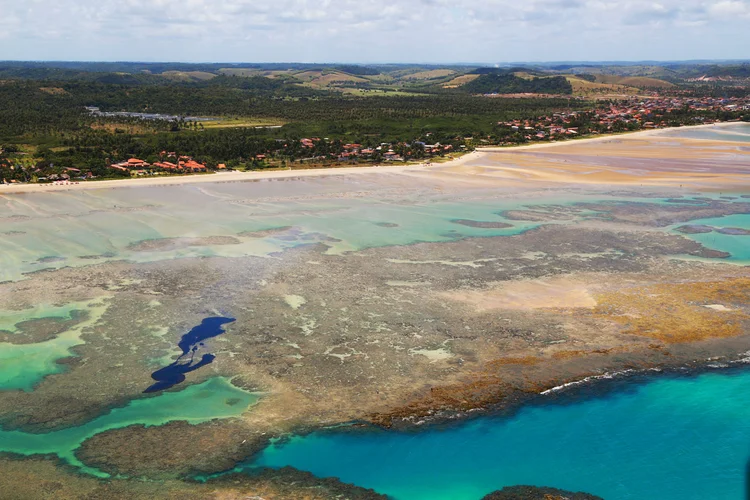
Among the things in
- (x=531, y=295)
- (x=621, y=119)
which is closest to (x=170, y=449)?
(x=531, y=295)

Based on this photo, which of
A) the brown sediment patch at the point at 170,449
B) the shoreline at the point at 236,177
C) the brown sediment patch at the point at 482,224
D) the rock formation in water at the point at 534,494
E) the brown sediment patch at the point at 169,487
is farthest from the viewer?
the shoreline at the point at 236,177

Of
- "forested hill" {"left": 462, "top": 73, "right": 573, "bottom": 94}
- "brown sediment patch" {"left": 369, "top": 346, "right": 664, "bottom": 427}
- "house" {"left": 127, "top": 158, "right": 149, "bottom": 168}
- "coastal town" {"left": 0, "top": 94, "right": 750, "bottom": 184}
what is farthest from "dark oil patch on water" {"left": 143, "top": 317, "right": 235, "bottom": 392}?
"forested hill" {"left": 462, "top": 73, "right": 573, "bottom": 94}

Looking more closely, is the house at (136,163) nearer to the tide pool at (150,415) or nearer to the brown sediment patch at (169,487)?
the tide pool at (150,415)

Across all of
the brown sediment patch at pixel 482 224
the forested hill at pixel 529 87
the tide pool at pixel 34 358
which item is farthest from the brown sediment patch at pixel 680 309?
the forested hill at pixel 529 87

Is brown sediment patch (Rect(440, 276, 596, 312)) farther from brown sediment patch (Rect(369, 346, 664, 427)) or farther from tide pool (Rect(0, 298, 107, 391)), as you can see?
tide pool (Rect(0, 298, 107, 391))

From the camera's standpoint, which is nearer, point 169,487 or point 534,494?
point 169,487

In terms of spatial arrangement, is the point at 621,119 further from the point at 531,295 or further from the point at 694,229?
the point at 531,295

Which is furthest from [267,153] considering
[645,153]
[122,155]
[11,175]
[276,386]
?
[276,386]
